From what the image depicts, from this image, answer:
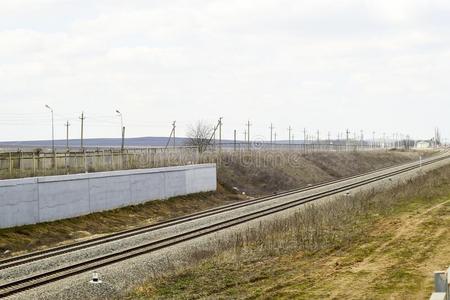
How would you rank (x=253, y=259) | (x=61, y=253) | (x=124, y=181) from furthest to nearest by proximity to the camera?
(x=124, y=181) → (x=61, y=253) → (x=253, y=259)

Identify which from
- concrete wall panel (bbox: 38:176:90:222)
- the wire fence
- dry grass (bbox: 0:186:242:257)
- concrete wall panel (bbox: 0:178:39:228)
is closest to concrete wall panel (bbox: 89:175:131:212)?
dry grass (bbox: 0:186:242:257)

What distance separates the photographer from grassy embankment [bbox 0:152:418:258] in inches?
1094

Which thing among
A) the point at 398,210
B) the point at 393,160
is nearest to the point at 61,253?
the point at 398,210

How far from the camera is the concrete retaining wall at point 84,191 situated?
28.3 metres

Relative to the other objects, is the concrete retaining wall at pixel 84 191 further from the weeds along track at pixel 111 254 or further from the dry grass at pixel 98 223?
the weeds along track at pixel 111 254

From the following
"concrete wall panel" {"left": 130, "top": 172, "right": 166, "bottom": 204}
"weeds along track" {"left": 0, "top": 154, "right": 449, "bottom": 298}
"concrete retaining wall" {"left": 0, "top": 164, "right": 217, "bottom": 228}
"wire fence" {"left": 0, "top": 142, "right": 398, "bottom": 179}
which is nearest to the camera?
"weeds along track" {"left": 0, "top": 154, "right": 449, "bottom": 298}

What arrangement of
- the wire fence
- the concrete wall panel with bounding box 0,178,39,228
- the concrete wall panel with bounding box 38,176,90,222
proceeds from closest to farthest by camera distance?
the concrete wall panel with bounding box 0,178,39,228
the concrete wall panel with bounding box 38,176,90,222
the wire fence

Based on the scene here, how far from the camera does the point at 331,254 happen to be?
18578mm

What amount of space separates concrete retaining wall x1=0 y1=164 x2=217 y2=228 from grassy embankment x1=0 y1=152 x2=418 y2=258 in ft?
1.76

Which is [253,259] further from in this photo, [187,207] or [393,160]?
[393,160]

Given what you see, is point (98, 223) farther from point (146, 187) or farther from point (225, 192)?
point (225, 192)

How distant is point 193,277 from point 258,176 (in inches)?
1641

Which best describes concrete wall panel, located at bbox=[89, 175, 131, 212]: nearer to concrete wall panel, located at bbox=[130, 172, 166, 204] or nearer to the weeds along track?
concrete wall panel, located at bbox=[130, 172, 166, 204]

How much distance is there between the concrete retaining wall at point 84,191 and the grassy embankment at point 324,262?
11120 millimetres
